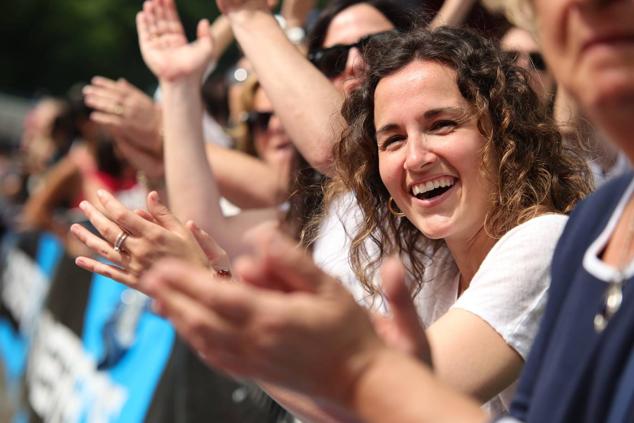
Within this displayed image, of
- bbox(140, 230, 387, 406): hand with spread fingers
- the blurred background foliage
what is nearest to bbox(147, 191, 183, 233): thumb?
bbox(140, 230, 387, 406): hand with spread fingers

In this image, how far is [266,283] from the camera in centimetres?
135

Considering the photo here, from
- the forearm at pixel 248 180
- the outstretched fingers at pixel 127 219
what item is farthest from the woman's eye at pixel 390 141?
the forearm at pixel 248 180

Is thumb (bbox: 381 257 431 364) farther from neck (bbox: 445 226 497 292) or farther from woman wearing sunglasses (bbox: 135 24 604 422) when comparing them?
neck (bbox: 445 226 497 292)

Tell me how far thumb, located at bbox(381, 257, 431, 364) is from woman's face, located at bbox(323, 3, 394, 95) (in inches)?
77.6

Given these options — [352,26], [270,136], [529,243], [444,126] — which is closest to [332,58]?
[352,26]

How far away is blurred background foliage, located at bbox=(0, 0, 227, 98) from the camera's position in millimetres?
30172

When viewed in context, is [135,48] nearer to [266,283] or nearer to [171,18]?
[171,18]

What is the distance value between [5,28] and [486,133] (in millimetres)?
29645

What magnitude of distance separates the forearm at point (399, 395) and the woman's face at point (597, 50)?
15.7 inches

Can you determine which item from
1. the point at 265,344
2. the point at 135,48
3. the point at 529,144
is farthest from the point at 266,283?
the point at 135,48

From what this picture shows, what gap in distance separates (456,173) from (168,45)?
1.48m

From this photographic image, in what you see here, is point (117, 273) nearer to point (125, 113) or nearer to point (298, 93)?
point (298, 93)

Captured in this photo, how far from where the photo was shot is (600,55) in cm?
129

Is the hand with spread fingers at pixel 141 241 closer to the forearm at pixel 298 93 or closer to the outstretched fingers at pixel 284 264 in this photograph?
the forearm at pixel 298 93
